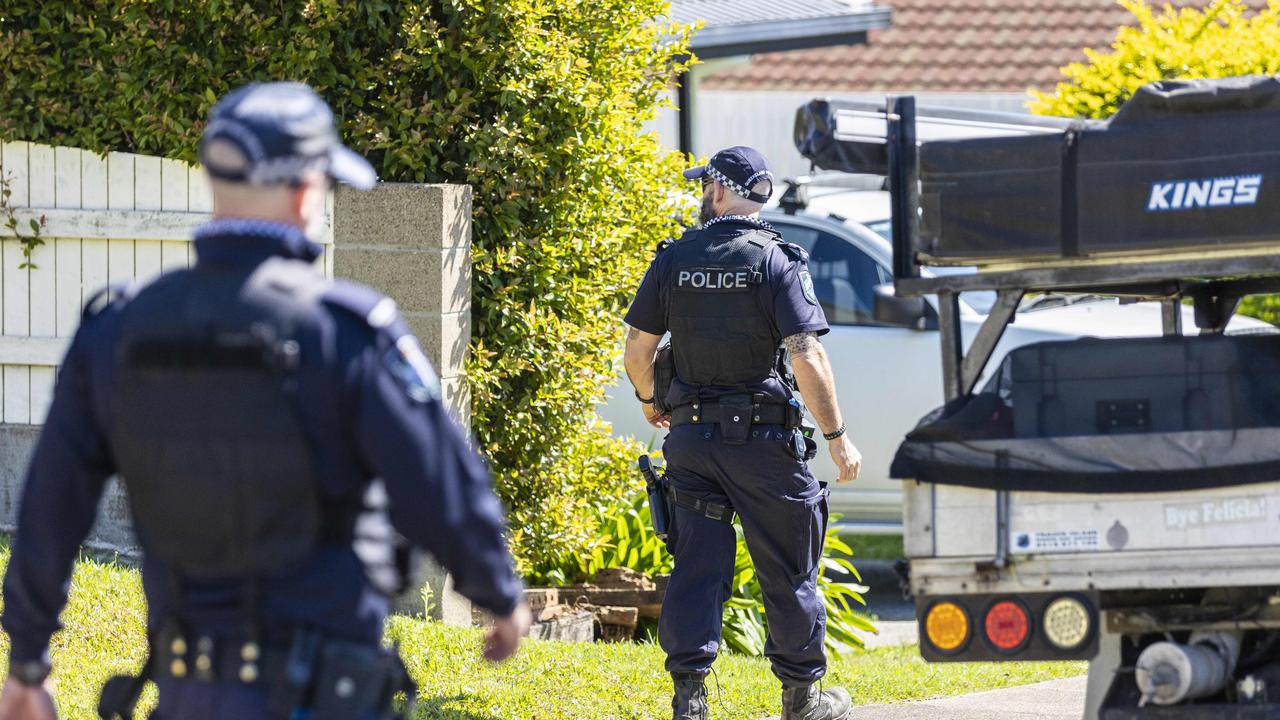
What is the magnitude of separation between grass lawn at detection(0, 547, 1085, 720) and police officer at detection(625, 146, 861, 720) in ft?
1.90

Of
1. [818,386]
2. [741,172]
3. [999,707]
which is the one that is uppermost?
A: [741,172]

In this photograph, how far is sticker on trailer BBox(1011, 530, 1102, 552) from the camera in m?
4.10

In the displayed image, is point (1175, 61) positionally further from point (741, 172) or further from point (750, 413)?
point (750, 413)

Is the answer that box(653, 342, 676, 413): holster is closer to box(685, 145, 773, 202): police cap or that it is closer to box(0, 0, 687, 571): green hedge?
box(685, 145, 773, 202): police cap

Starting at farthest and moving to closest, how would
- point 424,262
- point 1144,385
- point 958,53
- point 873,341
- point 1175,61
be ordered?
1. point 958,53
2. point 1175,61
3. point 873,341
4. point 424,262
5. point 1144,385

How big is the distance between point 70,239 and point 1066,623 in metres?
4.75

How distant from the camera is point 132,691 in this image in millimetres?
3066

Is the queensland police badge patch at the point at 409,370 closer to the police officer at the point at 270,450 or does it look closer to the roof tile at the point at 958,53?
the police officer at the point at 270,450

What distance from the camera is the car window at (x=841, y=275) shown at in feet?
30.6

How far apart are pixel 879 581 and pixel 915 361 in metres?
1.49

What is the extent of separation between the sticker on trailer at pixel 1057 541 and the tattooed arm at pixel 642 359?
199cm

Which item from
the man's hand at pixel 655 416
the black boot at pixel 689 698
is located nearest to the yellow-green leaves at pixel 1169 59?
the man's hand at pixel 655 416

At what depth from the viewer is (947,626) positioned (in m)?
4.23

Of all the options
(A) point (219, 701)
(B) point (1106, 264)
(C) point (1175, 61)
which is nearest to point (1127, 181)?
(B) point (1106, 264)
